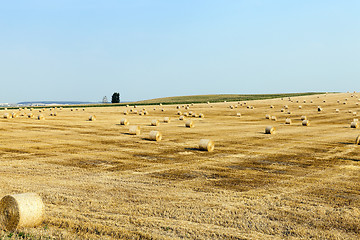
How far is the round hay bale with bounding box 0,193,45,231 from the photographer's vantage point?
8.21 meters

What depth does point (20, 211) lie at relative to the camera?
818 centimetres

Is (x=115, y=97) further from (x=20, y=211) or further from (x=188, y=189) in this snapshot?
(x=20, y=211)

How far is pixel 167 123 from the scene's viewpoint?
3856 cm

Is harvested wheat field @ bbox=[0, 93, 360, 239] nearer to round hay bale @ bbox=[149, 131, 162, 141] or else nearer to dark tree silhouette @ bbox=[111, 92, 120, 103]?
round hay bale @ bbox=[149, 131, 162, 141]

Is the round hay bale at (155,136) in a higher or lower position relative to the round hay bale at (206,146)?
higher

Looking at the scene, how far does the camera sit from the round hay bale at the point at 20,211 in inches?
323

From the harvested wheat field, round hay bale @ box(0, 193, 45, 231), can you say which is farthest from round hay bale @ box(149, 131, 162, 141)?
round hay bale @ box(0, 193, 45, 231)

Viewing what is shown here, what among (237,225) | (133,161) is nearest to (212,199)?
(237,225)

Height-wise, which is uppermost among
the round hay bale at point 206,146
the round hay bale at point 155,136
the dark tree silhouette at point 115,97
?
the dark tree silhouette at point 115,97

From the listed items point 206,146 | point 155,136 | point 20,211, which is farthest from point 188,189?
point 155,136

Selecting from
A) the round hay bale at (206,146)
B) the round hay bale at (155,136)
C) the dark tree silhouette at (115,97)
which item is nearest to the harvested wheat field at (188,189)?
the round hay bale at (206,146)

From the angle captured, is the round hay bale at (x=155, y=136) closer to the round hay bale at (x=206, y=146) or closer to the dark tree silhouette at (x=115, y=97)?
the round hay bale at (x=206, y=146)

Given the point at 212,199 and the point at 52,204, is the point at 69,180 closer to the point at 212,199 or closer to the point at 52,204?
the point at 52,204

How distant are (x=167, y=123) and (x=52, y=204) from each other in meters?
28.4
